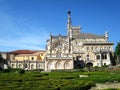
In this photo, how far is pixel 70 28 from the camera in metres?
103

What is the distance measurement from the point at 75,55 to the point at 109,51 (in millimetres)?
11993

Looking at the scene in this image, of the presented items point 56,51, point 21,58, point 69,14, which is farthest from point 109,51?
point 21,58

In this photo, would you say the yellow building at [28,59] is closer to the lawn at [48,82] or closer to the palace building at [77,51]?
the palace building at [77,51]

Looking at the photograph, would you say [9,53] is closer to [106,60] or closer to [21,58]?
[21,58]

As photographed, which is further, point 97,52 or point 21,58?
point 21,58

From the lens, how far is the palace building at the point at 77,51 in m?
82.0

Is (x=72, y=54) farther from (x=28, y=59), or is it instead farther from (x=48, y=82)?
(x=48, y=82)

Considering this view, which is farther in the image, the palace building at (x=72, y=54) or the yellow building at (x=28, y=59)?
the yellow building at (x=28, y=59)

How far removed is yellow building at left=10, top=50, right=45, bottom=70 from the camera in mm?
89938

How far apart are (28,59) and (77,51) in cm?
2132

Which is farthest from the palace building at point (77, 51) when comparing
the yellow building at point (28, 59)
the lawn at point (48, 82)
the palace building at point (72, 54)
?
the lawn at point (48, 82)

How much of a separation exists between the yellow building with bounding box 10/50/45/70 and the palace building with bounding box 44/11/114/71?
643 centimetres

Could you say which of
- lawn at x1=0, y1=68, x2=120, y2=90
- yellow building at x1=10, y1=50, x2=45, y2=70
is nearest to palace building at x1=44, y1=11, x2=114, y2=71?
yellow building at x1=10, y1=50, x2=45, y2=70

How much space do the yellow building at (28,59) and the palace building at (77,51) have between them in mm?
6427
